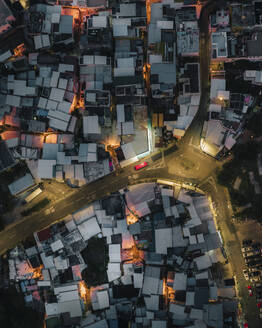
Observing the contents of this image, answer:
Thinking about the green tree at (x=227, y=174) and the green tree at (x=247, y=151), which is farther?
the green tree at (x=227, y=174)

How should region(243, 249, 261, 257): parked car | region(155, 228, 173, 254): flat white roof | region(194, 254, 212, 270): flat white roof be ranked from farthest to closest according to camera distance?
region(243, 249, 261, 257): parked car → region(155, 228, 173, 254): flat white roof → region(194, 254, 212, 270): flat white roof

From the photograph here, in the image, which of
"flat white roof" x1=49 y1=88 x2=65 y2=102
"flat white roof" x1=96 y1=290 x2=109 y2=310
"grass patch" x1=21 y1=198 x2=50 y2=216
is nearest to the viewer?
"flat white roof" x1=96 y1=290 x2=109 y2=310

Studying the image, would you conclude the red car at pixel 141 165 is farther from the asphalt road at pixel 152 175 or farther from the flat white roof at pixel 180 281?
the flat white roof at pixel 180 281

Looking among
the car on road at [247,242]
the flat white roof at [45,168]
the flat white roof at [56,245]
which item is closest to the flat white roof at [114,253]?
the flat white roof at [56,245]

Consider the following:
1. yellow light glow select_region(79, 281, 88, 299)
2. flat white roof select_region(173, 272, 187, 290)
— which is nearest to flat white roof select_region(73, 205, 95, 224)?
yellow light glow select_region(79, 281, 88, 299)

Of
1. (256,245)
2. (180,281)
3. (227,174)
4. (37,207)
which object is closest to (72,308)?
(37,207)

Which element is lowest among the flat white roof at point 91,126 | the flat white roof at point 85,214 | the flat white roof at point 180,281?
the flat white roof at point 180,281

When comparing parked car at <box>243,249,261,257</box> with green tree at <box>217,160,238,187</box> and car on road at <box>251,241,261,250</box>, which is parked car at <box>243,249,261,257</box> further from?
green tree at <box>217,160,238,187</box>

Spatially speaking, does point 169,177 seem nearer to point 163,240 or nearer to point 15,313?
point 163,240

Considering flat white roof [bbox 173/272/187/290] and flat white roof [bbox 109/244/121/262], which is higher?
flat white roof [bbox 109/244/121/262]

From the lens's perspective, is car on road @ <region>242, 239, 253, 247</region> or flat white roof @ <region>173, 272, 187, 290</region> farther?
car on road @ <region>242, 239, 253, 247</region>
